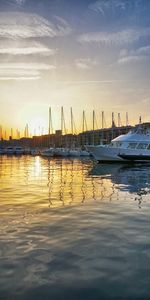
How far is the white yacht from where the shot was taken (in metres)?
48.1

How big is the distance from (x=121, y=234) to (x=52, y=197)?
720cm

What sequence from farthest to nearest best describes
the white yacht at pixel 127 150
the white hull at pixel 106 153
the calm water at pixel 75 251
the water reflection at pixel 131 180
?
the white hull at pixel 106 153, the white yacht at pixel 127 150, the water reflection at pixel 131 180, the calm water at pixel 75 251

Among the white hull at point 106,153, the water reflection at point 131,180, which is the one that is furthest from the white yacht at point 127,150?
the water reflection at point 131,180

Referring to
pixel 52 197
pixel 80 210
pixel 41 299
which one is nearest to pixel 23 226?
pixel 80 210

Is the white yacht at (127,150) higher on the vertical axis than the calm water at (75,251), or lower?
higher

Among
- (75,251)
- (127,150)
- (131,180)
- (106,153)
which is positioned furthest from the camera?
(106,153)

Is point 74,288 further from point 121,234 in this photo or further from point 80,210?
point 80,210

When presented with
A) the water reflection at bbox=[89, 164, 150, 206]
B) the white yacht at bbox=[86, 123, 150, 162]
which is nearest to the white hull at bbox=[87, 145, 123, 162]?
the white yacht at bbox=[86, 123, 150, 162]

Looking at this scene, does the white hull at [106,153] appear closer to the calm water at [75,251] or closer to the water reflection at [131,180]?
the water reflection at [131,180]

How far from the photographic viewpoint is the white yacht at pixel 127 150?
4806 centimetres

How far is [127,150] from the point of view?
158ft

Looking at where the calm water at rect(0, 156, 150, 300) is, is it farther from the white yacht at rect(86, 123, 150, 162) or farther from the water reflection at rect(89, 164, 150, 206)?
the white yacht at rect(86, 123, 150, 162)

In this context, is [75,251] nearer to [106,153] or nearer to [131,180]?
[131,180]

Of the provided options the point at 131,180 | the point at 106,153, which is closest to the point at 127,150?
the point at 106,153
